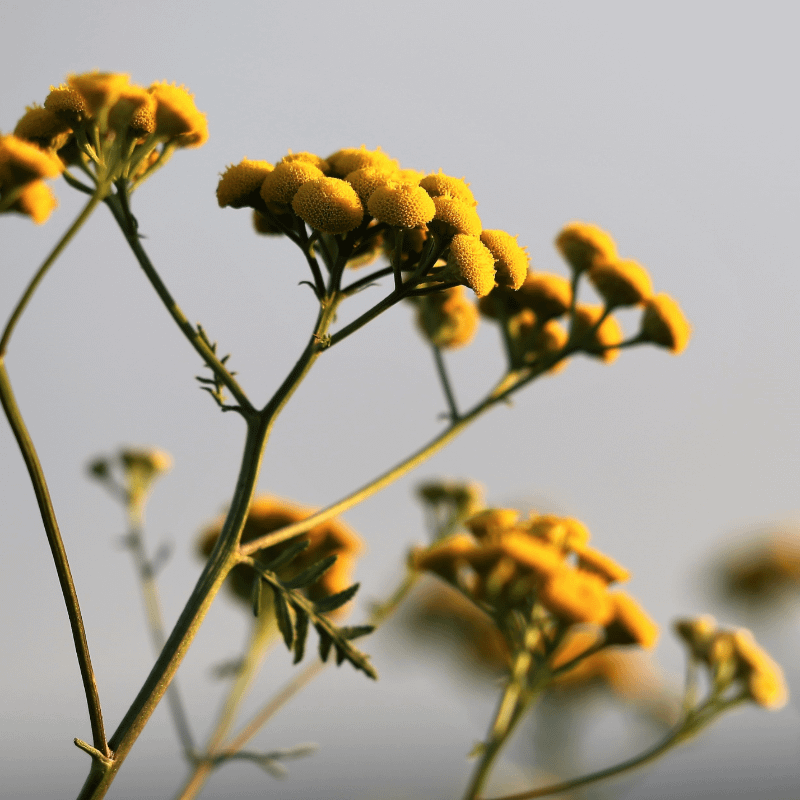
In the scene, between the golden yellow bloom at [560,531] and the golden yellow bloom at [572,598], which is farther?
the golden yellow bloom at [560,531]

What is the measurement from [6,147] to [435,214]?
49.7 inches

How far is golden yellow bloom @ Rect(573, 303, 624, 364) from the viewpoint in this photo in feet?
13.5

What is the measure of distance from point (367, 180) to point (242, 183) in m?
0.44

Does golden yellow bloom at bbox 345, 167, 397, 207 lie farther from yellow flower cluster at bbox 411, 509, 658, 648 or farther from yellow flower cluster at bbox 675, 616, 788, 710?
yellow flower cluster at bbox 675, 616, 788, 710

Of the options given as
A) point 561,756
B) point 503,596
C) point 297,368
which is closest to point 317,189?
point 297,368

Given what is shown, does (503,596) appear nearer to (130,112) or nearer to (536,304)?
(536,304)

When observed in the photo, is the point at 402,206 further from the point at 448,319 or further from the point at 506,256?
the point at 448,319

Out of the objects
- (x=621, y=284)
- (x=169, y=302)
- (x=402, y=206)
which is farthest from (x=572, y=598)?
(x=169, y=302)

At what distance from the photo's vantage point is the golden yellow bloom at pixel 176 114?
105 inches

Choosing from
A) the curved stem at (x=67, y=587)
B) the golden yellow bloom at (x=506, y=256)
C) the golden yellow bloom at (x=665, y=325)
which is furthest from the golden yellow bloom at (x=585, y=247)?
the curved stem at (x=67, y=587)

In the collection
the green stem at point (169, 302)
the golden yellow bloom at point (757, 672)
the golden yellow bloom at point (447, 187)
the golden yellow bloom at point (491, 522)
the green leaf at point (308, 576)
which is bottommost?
the golden yellow bloom at point (757, 672)

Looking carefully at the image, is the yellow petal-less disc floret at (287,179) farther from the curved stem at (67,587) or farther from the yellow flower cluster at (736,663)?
the yellow flower cluster at (736,663)

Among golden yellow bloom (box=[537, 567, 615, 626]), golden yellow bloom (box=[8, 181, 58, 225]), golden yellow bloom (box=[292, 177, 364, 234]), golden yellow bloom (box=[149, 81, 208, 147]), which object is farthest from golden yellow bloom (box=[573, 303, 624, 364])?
golden yellow bloom (box=[8, 181, 58, 225])

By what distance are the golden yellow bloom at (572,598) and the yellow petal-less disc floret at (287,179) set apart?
6.55 ft
